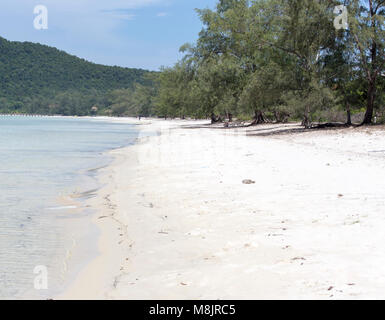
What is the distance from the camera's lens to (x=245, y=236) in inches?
224

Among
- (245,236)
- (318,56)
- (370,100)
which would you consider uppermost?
(318,56)

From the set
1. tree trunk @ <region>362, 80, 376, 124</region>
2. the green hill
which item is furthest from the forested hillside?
the green hill

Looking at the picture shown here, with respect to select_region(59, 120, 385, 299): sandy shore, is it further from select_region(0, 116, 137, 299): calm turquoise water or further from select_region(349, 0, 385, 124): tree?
select_region(349, 0, 385, 124): tree

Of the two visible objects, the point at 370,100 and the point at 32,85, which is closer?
the point at 370,100

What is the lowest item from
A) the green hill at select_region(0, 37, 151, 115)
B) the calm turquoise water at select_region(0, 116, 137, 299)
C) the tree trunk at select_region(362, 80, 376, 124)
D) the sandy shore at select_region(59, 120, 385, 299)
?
the calm turquoise water at select_region(0, 116, 137, 299)

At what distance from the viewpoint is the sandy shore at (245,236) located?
4078 mm

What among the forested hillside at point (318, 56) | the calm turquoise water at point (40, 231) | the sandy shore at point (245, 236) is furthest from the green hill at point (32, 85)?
the sandy shore at point (245, 236)

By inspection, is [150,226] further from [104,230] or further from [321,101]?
[321,101]

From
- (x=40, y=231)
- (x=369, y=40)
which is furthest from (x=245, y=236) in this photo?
(x=369, y=40)

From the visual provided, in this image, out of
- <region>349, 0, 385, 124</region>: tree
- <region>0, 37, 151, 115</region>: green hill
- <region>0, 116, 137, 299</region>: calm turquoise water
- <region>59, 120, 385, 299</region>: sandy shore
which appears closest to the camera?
<region>59, 120, 385, 299</region>: sandy shore

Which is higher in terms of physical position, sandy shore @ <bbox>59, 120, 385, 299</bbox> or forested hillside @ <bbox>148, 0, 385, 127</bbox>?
forested hillside @ <bbox>148, 0, 385, 127</bbox>

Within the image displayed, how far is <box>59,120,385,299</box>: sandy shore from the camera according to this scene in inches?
161

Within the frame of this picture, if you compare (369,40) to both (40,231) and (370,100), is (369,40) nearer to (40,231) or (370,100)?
(370,100)
